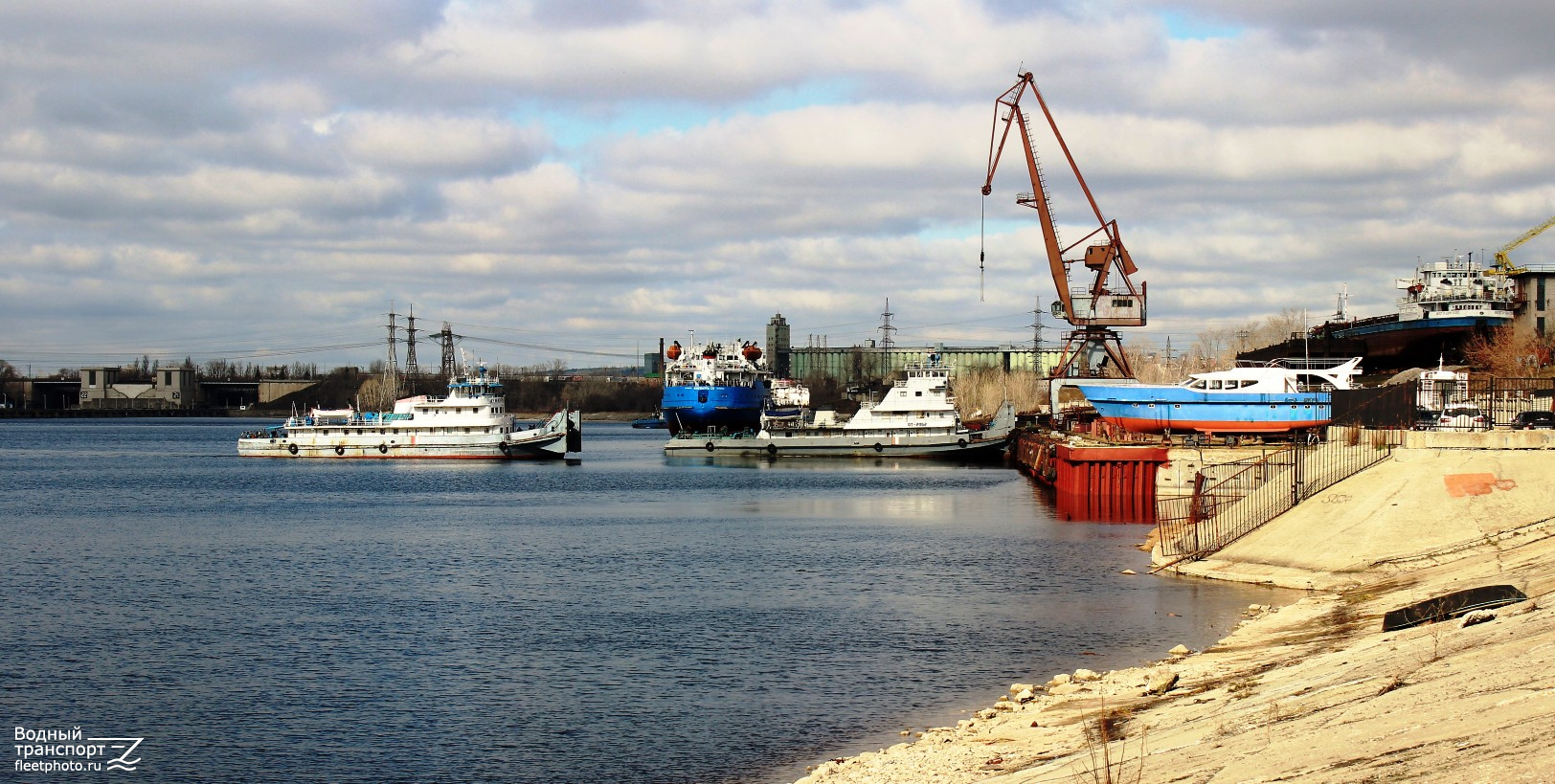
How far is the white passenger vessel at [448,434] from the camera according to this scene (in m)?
87.2

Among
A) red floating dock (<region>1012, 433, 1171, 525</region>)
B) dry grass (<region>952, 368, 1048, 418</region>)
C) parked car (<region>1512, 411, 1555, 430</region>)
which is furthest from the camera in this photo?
dry grass (<region>952, 368, 1048, 418</region>)

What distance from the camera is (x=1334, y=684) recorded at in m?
14.9

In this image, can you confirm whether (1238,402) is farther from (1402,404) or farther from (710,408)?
(710,408)

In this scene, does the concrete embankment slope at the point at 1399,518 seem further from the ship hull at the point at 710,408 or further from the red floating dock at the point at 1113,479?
the ship hull at the point at 710,408

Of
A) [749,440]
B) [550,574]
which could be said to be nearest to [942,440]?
[749,440]

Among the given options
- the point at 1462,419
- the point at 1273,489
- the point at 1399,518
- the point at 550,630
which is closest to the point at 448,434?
the point at 550,630

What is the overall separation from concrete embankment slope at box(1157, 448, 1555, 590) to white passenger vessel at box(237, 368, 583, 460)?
63045 mm

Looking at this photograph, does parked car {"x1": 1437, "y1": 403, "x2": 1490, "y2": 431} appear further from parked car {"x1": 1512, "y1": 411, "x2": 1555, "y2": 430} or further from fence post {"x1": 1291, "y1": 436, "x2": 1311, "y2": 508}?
fence post {"x1": 1291, "y1": 436, "x2": 1311, "y2": 508}

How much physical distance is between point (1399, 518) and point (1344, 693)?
15.3 meters

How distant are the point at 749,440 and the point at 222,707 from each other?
7273 cm

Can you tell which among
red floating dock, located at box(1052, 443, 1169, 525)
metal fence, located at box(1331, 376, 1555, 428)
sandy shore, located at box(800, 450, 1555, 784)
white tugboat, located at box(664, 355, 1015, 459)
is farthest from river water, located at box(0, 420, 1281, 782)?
white tugboat, located at box(664, 355, 1015, 459)

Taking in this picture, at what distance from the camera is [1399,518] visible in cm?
2762

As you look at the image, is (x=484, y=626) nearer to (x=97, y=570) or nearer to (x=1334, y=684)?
(x=97, y=570)

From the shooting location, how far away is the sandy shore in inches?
432
